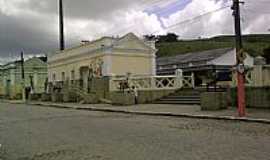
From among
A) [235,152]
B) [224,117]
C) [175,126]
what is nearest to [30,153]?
[235,152]

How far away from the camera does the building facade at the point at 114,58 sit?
37.8 meters

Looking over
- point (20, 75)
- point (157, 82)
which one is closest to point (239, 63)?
point (157, 82)

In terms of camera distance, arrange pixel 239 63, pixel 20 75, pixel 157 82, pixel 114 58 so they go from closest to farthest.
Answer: pixel 239 63
pixel 157 82
pixel 114 58
pixel 20 75

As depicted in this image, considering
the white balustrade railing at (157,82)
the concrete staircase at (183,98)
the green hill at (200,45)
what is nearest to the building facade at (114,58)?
the white balustrade railing at (157,82)

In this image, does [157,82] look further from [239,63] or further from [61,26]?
[61,26]

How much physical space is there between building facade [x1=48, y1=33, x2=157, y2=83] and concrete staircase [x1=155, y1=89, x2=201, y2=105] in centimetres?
771

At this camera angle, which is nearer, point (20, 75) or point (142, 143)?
point (142, 143)

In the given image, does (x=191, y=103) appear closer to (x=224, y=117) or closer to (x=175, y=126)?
(x=224, y=117)

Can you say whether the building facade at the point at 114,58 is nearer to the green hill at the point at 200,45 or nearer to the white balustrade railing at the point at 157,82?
the white balustrade railing at the point at 157,82

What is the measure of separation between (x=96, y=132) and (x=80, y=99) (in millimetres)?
25935

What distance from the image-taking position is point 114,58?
38094mm

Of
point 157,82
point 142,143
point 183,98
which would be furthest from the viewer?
point 157,82

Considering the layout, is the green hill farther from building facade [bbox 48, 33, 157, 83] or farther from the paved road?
the paved road

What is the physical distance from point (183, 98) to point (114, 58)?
10640mm
